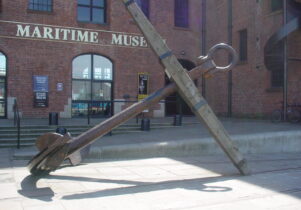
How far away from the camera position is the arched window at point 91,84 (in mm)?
16062

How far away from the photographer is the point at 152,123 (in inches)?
523

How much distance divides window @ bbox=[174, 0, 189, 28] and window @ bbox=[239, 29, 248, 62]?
9.41 ft

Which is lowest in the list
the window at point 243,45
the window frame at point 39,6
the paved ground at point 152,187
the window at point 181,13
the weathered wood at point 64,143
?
the paved ground at point 152,187

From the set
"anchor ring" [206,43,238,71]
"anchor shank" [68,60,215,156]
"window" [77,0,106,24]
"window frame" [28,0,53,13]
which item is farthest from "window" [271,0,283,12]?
"anchor shank" [68,60,215,156]

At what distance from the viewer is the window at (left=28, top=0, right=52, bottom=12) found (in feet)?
50.2

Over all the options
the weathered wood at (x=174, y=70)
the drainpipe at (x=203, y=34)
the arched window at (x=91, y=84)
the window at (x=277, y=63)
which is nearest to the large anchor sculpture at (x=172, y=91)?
the weathered wood at (x=174, y=70)

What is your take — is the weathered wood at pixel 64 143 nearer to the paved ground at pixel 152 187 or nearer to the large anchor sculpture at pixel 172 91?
the large anchor sculpture at pixel 172 91

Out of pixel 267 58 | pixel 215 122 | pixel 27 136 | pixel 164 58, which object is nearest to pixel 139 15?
pixel 164 58

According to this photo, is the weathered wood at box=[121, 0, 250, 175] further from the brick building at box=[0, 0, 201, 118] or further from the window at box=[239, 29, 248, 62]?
the window at box=[239, 29, 248, 62]

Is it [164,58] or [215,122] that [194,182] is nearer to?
[215,122]

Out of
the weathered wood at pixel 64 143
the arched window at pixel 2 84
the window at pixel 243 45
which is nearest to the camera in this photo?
the weathered wood at pixel 64 143

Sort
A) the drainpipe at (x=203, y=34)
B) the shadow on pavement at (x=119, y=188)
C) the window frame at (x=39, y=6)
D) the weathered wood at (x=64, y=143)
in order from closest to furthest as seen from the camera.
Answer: the shadow on pavement at (x=119, y=188) → the weathered wood at (x=64, y=143) → the window frame at (x=39, y=6) → the drainpipe at (x=203, y=34)

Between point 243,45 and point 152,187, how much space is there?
44.4 feet

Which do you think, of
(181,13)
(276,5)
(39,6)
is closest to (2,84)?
(39,6)
